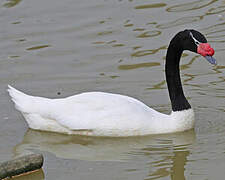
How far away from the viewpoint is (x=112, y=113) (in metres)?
8.73

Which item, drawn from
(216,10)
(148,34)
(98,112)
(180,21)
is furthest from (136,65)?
(216,10)

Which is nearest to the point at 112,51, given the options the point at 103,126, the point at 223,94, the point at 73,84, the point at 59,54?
the point at 59,54

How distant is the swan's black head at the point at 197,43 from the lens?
8562 mm

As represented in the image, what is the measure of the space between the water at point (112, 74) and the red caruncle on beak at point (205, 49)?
2.90 feet

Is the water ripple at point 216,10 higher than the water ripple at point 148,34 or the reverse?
the reverse

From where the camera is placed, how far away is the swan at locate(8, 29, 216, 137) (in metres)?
8.71

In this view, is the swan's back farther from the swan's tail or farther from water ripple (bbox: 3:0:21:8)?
water ripple (bbox: 3:0:21:8)

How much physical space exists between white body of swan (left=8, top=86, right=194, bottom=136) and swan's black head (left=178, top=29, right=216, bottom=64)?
0.72 m

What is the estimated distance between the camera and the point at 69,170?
306 inches

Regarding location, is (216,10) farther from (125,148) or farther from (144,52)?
(125,148)

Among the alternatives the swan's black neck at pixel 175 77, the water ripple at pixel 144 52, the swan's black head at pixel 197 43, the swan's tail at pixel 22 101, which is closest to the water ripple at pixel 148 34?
the water ripple at pixel 144 52

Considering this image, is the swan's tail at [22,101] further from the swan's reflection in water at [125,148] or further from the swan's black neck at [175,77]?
the swan's black neck at [175,77]

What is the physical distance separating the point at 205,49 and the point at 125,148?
142cm

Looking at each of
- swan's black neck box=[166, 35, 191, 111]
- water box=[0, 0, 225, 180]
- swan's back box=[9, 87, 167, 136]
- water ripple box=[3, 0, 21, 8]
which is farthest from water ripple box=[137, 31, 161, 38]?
swan's back box=[9, 87, 167, 136]
